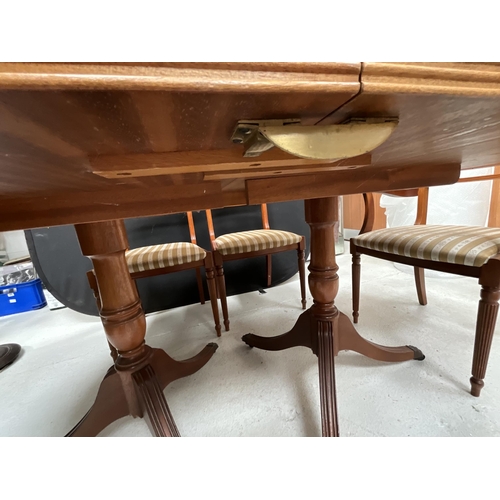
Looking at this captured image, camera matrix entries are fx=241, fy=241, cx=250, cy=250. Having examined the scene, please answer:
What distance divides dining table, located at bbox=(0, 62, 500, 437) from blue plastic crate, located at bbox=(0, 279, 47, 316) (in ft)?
5.50

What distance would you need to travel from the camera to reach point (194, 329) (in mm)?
1338

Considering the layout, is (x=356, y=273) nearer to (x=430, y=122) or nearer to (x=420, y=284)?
(x=420, y=284)

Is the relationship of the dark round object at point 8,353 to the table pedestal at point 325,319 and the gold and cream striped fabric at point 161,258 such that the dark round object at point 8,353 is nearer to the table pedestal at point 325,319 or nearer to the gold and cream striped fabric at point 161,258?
the gold and cream striped fabric at point 161,258

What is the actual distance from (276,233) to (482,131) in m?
1.01

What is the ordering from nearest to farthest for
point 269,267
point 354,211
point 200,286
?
point 200,286 → point 269,267 → point 354,211

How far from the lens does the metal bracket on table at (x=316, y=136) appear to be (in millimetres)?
249

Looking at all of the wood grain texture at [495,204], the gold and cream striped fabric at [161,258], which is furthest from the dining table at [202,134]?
the wood grain texture at [495,204]

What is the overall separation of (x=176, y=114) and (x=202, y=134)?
0.05 metres

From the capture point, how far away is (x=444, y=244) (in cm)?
76

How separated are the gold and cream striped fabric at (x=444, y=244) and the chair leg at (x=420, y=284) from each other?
1.27 feet

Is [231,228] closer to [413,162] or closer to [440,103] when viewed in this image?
[413,162]

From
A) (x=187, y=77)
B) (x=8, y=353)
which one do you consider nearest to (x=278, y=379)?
(x=187, y=77)

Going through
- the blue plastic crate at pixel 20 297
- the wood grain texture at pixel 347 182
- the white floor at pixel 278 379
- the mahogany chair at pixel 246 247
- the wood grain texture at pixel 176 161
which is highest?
the wood grain texture at pixel 176 161

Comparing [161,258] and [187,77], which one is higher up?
[187,77]
